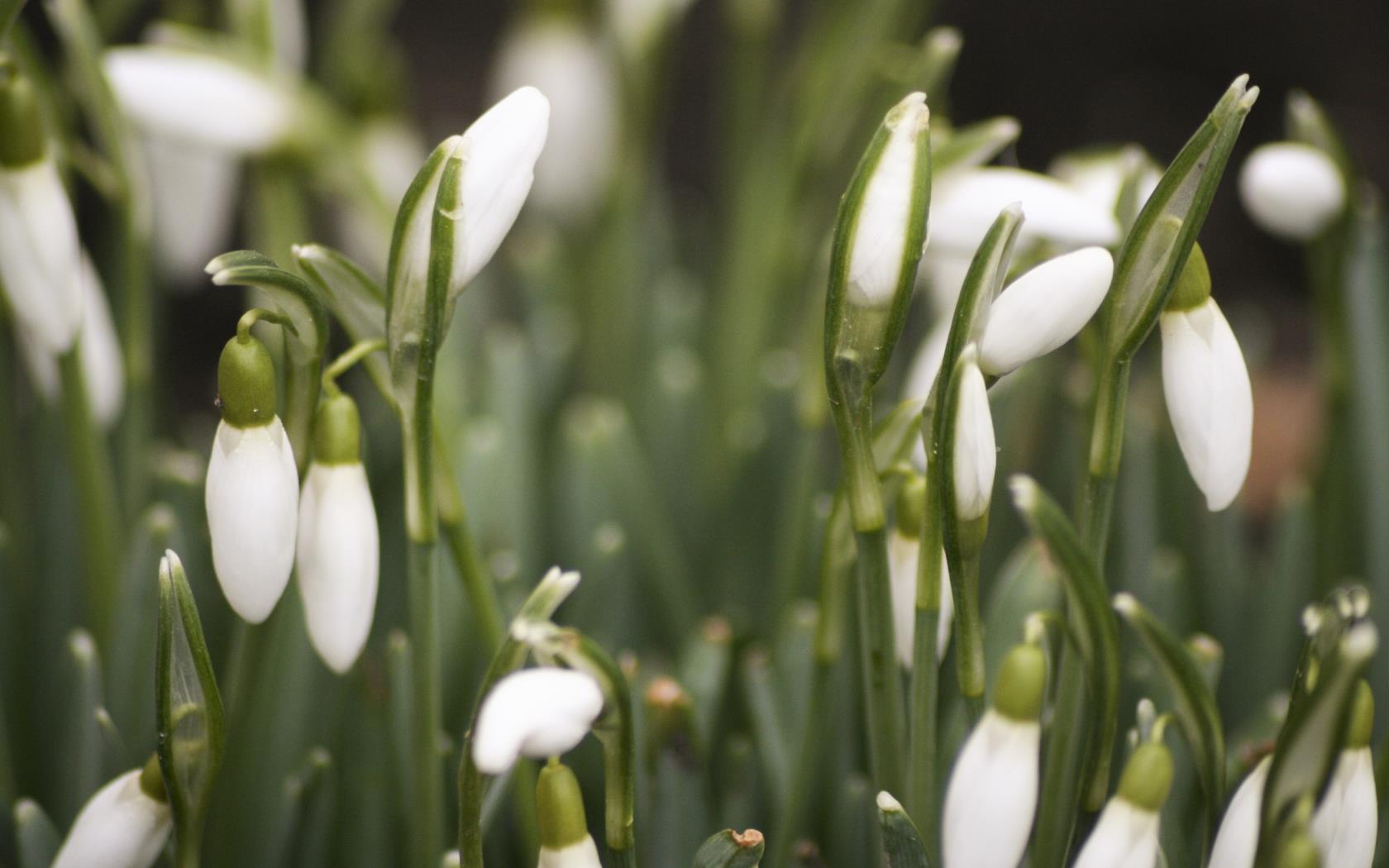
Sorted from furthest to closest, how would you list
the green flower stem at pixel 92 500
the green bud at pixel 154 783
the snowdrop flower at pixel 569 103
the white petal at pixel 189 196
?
1. the snowdrop flower at pixel 569 103
2. the white petal at pixel 189 196
3. the green flower stem at pixel 92 500
4. the green bud at pixel 154 783

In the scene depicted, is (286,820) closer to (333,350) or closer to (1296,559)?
(1296,559)

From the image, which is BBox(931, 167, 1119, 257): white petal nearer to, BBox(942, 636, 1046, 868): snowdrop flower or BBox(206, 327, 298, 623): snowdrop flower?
BBox(942, 636, 1046, 868): snowdrop flower

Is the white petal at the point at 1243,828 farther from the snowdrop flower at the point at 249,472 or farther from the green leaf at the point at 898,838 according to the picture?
the snowdrop flower at the point at 249,472

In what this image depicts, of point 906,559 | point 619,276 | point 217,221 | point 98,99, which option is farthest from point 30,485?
point 906,559

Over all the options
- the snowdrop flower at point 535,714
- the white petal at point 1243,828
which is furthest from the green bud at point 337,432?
the white petal at point 1243,828

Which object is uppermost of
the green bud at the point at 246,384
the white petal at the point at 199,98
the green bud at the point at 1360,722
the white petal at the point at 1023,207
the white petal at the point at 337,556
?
the white petal at the point at 199,98

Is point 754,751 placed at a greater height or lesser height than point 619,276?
lesser

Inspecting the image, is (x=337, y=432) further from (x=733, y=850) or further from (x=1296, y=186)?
(x=1296, y=186)

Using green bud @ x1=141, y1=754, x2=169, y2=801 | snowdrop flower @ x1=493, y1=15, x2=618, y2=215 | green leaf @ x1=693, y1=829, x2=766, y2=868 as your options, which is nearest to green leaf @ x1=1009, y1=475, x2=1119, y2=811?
green leaf @ x1=693, y1=829, x2=766, y2=868
